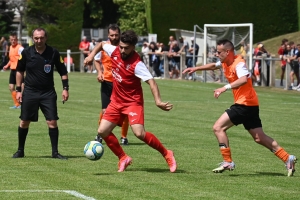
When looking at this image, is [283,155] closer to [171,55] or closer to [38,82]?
[38,82]

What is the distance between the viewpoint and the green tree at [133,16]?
8500 centimetres

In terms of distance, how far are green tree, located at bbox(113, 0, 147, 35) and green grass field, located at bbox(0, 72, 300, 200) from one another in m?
61.7

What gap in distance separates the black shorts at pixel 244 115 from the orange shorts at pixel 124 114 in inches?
47.8

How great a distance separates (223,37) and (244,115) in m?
27.4

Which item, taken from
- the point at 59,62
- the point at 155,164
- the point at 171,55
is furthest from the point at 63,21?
the point at 155,164

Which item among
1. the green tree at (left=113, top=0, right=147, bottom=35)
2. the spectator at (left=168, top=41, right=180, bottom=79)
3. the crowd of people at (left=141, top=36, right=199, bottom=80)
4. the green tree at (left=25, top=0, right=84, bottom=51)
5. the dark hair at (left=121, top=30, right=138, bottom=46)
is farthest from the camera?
the green tree at (left=113, top=0, right=147, bottom=35)

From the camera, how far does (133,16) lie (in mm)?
87625

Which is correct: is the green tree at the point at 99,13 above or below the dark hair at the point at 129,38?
above

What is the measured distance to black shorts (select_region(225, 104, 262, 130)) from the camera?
11672mm

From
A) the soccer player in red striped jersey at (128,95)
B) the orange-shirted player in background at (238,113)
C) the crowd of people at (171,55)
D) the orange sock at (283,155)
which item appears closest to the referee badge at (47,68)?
the soccer player in red striped jersey at (128,95)

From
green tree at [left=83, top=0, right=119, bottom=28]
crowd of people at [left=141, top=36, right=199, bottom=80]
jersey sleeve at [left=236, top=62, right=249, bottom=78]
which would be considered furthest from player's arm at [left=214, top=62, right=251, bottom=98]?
green tree at [left=83, top=0, right=119, bottom=28]

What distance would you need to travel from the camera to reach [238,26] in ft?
123

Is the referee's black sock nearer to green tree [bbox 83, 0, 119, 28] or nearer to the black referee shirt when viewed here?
the black referee shirt

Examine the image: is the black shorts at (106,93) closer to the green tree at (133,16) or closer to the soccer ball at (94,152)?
the soccer ball at (94,152)
